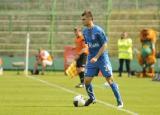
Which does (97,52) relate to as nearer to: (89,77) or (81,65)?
(89,77)

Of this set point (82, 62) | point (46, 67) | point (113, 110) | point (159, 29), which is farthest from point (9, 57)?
point (113, 110)

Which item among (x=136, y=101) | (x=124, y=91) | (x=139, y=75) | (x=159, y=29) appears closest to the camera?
(x=136, y=101)

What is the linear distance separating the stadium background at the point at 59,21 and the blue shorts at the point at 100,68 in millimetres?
22732

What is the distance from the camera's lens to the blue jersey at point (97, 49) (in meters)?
15.3

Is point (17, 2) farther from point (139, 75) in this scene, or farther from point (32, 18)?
point (139, 75)

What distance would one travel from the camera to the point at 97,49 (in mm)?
15391

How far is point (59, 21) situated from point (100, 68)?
25461 millimetres

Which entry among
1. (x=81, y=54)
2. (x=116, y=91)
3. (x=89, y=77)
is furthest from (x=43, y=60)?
(x=116, y=91)

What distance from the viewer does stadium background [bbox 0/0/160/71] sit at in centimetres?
3991

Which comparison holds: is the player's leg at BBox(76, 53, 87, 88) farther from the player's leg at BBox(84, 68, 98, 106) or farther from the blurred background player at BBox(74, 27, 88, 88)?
the player's leg at BBox(84, 68, 98, 106)

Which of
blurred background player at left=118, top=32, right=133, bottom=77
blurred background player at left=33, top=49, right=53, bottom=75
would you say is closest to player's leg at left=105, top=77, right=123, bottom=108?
blurred background player at left=118, top=32, right=133, bottom=77

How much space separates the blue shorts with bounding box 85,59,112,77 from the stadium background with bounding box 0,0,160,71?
22.7 meters

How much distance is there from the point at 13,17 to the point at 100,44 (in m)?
26.4

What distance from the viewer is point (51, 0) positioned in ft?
140
